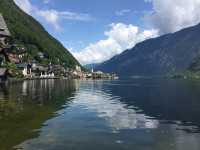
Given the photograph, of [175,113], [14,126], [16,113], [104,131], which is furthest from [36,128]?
[175,113]

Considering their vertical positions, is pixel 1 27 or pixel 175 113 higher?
pixel 1 27

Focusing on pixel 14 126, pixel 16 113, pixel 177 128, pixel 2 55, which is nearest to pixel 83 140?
pixel 14 126

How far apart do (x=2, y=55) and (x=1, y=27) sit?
89.9 ft

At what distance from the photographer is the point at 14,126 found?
45.1 meters

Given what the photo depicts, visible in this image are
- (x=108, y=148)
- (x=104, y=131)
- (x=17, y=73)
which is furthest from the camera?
(x=17, y=73)

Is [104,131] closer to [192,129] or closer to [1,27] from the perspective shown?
[192,129]

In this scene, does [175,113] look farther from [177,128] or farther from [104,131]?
[104,131]

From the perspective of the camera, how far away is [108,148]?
3494 cm

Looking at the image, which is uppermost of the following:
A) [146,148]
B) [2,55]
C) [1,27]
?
[1,27]

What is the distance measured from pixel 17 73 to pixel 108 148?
15679 cm

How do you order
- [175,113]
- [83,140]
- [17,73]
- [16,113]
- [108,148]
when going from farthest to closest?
[17,73]
[175,113]
[16,113]
[83,140]
[108,148]

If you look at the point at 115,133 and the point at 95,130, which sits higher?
the point at 95,130

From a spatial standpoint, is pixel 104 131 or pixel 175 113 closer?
pixel 104 131

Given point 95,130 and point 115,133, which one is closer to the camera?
point 115,133
